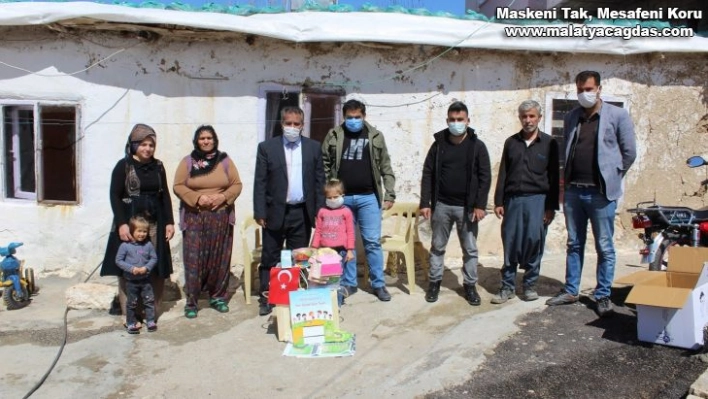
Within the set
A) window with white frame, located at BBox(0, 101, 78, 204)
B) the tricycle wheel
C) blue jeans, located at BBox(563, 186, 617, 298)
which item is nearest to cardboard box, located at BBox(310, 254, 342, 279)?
blue jeans, located at BBox(563, 186, 617, 298)

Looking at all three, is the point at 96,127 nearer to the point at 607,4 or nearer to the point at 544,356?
the point at 544,356

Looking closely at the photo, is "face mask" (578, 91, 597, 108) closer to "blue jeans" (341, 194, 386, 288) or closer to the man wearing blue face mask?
the man wearing blue face mask

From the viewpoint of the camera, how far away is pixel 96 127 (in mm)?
6516

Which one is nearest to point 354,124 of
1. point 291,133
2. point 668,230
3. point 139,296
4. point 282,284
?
point 291,133

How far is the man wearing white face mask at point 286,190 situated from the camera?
5176mm

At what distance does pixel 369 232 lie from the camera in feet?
18.1

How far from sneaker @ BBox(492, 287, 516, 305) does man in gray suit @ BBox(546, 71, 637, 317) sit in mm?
686

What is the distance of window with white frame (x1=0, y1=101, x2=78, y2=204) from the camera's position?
661cm

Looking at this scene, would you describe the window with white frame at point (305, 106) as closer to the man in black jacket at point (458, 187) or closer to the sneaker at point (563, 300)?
the man in black jacket at point (458, 187)

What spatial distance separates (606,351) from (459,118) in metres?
2.18

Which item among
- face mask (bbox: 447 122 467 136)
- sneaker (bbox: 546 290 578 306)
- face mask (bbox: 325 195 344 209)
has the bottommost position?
sneaker (bbox: 546 290 578 306)

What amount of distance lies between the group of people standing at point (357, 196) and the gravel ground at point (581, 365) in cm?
45

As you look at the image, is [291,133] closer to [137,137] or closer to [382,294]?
[137,137]

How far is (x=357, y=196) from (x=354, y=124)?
0.64 metres
